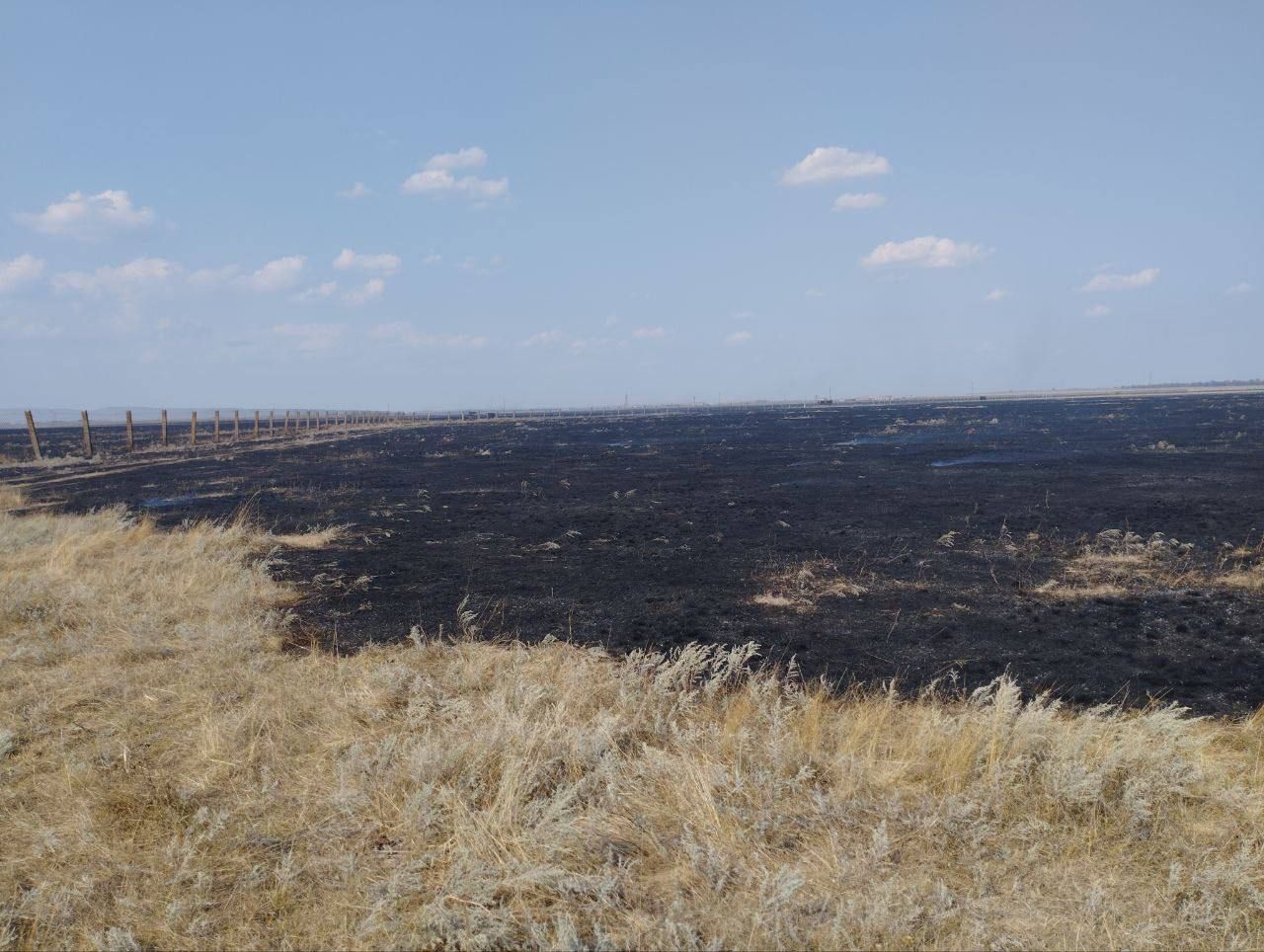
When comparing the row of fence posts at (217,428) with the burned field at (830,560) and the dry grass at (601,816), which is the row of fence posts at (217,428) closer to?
the burned field at (830,560)

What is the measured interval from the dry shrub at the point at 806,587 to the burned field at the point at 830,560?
0.05 m

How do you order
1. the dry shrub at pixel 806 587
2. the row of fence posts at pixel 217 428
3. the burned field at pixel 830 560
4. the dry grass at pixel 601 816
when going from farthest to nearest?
the row of fence posts at pixel 217 428 < the dry shrub at pixel 806 587 < the burned field at pixel 830 560 < the dry grass at pixel 601 816

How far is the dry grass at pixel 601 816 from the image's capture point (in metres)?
3.12

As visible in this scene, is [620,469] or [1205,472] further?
[620,469]

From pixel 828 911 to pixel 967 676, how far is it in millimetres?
3843

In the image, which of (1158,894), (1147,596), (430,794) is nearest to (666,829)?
(430,794)

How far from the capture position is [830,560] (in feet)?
36.0

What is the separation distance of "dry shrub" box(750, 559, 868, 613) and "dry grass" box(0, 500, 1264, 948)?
2921mm

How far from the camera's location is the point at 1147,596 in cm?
852

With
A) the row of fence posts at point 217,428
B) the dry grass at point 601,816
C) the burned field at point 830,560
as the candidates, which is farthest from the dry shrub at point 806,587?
the row of fence posts at point 217,428

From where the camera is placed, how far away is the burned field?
23.0 ft

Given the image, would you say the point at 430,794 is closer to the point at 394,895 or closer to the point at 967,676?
the point at 394,895

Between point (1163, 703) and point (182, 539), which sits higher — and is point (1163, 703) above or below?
below

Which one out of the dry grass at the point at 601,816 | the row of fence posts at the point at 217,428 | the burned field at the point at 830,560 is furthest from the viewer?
the row of fence posts at the point at 217,428
